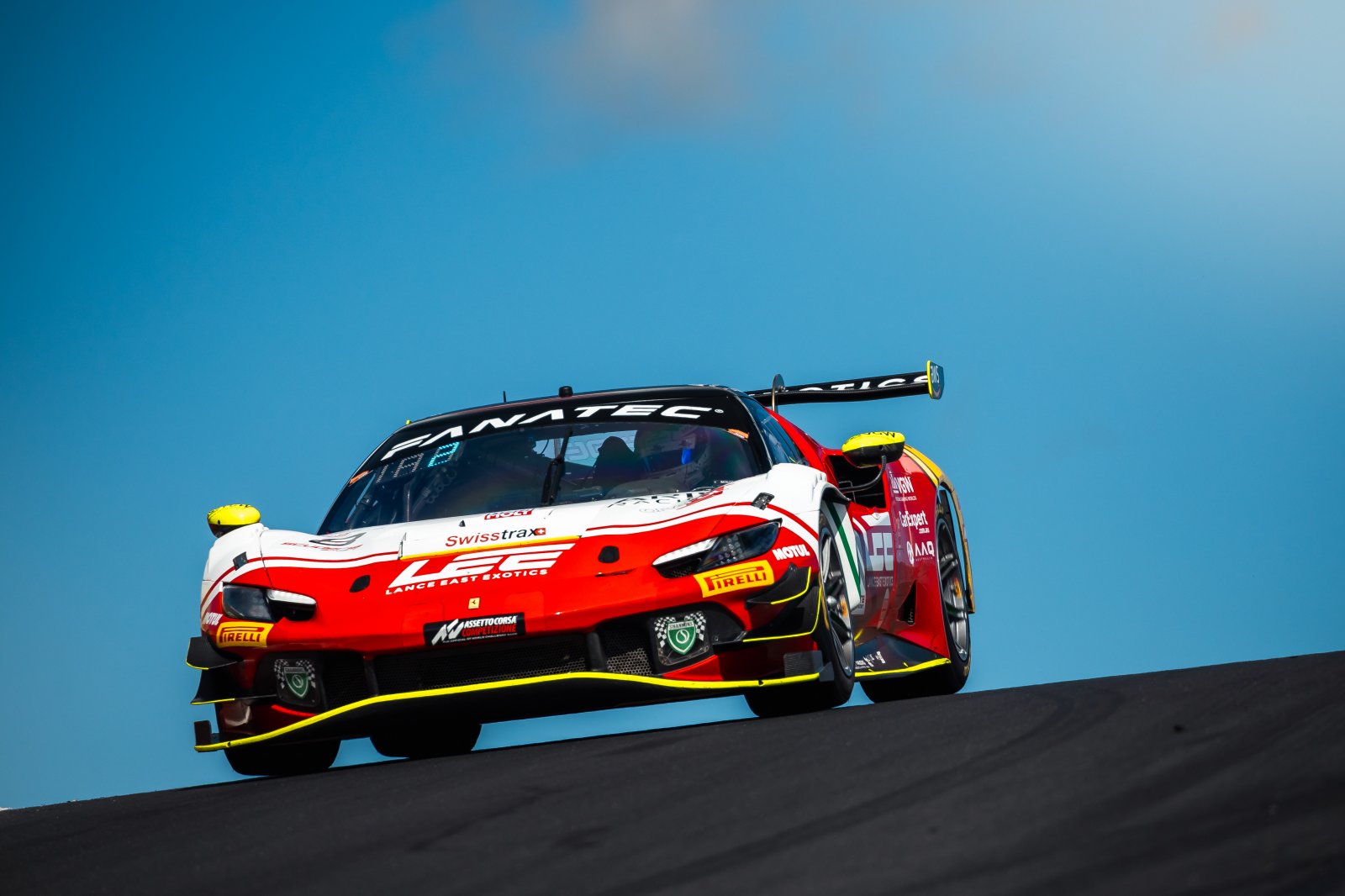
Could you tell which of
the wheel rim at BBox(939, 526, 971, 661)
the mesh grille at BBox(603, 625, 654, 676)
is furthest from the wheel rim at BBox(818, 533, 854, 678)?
the wheel rim at BBox(939, 526, 971, 661)

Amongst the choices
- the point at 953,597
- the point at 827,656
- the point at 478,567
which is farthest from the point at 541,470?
the point at 953,597

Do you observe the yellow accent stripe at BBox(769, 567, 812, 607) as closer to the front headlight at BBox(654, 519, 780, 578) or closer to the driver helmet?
the front headlight at BBox(654, 519, 780, 578)

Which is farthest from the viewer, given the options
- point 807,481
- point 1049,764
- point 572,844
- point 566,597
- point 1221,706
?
point 807,481

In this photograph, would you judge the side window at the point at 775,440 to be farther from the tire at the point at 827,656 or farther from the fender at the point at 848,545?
the tire at the point at 827,656

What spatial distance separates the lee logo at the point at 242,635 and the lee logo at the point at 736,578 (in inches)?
61.0

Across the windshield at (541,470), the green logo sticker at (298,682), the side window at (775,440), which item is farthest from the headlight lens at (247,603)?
the side window at (775,440)

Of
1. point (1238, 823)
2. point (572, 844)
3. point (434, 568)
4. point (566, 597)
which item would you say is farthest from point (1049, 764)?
point (434, 568)

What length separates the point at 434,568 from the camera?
613cm

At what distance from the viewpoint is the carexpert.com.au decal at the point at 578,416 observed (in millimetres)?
7438

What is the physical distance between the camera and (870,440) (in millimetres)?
7836

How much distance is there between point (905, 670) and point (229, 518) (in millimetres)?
3245

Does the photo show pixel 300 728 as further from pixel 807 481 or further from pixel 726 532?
pixel 807 481

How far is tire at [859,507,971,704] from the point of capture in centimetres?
878

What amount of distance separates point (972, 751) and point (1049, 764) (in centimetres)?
36
